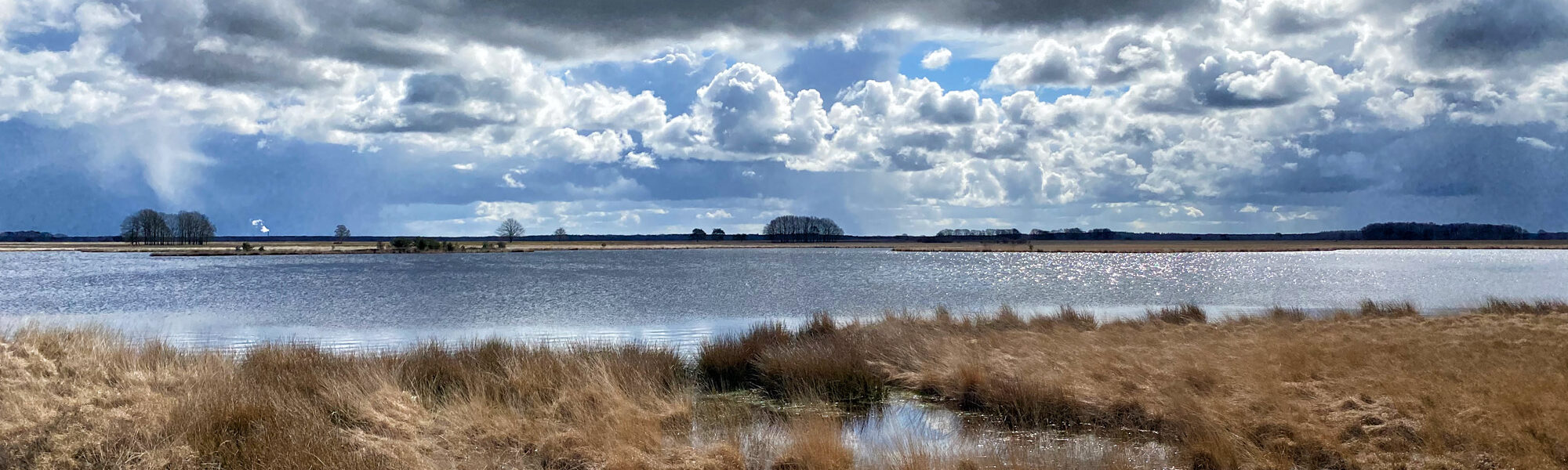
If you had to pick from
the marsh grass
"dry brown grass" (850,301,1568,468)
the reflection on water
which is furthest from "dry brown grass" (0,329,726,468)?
"dry brown grass" (850,301,1568,468)

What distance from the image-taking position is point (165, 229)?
176875mm

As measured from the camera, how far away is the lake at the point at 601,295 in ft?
86.7

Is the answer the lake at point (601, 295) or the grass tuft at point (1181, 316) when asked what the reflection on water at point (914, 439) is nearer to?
the lake at point (601, 295)

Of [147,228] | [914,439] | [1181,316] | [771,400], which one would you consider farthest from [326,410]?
[147,228]

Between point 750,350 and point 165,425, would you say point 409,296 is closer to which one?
point 750,350

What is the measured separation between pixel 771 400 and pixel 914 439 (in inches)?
152

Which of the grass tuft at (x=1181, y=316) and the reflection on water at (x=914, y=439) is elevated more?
the grass tuft at (x=1181, y=316)

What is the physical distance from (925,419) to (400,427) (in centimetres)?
715

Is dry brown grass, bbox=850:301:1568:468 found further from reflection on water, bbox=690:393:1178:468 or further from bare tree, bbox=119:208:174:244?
bare tree, bbox=119:208:174:244

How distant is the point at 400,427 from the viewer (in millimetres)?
10664

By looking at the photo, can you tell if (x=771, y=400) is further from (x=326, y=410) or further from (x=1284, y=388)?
(x=1284, y=388)

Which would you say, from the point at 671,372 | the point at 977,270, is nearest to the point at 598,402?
the point at 671,372

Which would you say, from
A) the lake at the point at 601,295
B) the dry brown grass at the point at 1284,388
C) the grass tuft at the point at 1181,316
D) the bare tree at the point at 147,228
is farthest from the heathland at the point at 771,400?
the bare tree at the point at 147,228

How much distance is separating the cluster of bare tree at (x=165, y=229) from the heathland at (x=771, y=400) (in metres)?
192
